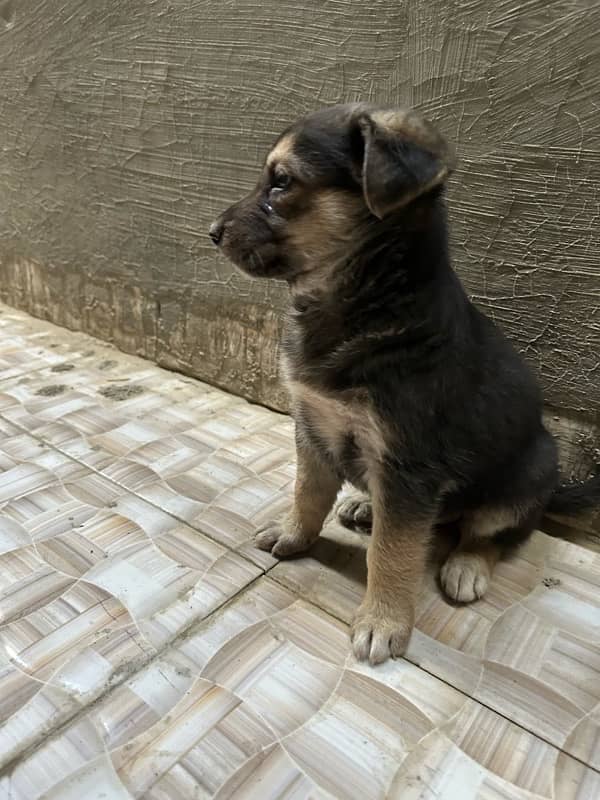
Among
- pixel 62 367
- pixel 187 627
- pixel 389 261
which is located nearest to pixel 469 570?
pixel 187 627

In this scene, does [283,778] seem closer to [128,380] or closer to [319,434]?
[319,434]

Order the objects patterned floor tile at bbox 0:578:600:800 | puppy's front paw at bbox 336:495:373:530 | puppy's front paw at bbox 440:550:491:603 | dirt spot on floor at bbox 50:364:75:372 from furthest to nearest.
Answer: dirt spot on floor at bbox 50:364:75:372, puppy's front paw at bbox 336:495:373:530, puppy's front paw at bbox 440:550:491:603, patterned floor tile at bbox 0:578:600:800

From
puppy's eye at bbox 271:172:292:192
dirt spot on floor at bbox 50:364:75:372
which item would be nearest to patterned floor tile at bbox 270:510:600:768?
puppy's eye at bbox 271:172:292:192

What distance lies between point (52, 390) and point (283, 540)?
149 centimetres

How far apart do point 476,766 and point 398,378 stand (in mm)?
795

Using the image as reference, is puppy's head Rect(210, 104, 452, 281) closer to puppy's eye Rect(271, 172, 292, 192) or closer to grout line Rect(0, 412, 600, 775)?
puppy's eye Rect(271, 172, 292, 192)

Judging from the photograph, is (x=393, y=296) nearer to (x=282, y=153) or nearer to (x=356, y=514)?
(x=282, y=153)

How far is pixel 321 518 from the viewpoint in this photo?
1.63m

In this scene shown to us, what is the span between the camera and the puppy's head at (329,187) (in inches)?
43.0

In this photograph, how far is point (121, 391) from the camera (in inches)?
101

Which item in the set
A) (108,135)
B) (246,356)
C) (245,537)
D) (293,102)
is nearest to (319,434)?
(245,537)

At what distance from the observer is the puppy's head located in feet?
3.58

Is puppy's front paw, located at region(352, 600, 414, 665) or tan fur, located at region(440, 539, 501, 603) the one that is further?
tan fur, located at region(440, 539, 501, 603)

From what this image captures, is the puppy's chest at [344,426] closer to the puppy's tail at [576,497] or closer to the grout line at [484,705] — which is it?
the grout line at [484,705]
